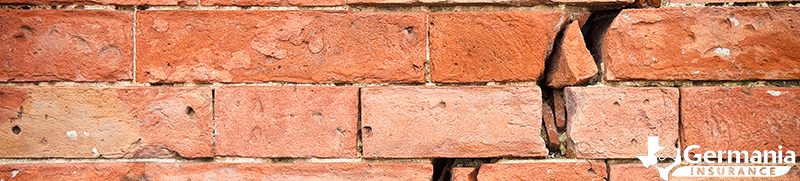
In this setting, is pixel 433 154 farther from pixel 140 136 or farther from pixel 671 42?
pixel 140 136

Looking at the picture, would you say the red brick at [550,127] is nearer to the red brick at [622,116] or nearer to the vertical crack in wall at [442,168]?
the red brick at [622,116]

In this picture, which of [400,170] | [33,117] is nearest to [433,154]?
[400,170]

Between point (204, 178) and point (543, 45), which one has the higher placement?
point (543, 45)

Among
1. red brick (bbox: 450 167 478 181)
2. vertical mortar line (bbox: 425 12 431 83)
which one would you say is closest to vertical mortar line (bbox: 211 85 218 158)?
vertical mortar line (bbox: 425 12 431 83)

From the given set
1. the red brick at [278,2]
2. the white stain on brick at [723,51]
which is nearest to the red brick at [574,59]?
the white stain on brick at [723,51]

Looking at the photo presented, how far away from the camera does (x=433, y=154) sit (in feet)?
5.41

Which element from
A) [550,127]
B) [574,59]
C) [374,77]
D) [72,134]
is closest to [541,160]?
[550,127]

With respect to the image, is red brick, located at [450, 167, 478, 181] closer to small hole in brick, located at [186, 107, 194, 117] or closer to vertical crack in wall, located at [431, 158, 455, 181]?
vertical crack in wall, located at [431, 158, 455, 181]

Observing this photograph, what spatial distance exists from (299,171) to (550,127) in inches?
42.4

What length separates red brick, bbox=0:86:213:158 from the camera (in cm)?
162

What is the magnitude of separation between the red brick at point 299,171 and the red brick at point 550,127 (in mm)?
520

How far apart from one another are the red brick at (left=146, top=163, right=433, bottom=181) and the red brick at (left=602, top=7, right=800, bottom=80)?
914mm

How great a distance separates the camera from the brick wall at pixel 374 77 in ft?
5.30

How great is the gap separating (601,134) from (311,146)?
3.89 feet
